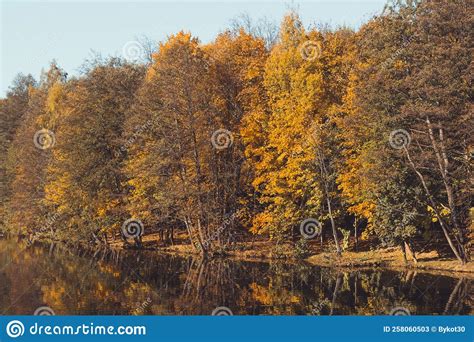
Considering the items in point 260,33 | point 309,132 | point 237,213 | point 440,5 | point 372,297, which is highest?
point 260,33

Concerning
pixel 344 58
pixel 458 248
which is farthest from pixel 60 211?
pixel 458 248

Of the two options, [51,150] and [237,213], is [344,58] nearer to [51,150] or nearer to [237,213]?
[237,213]

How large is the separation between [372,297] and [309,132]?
15837 mm

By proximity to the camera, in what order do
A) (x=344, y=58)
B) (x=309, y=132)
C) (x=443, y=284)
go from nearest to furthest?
(x=443, y=284), (x=309, y=132), (x=344, y=58)

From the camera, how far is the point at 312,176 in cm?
3778

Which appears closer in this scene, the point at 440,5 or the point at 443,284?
the point at 443,284
